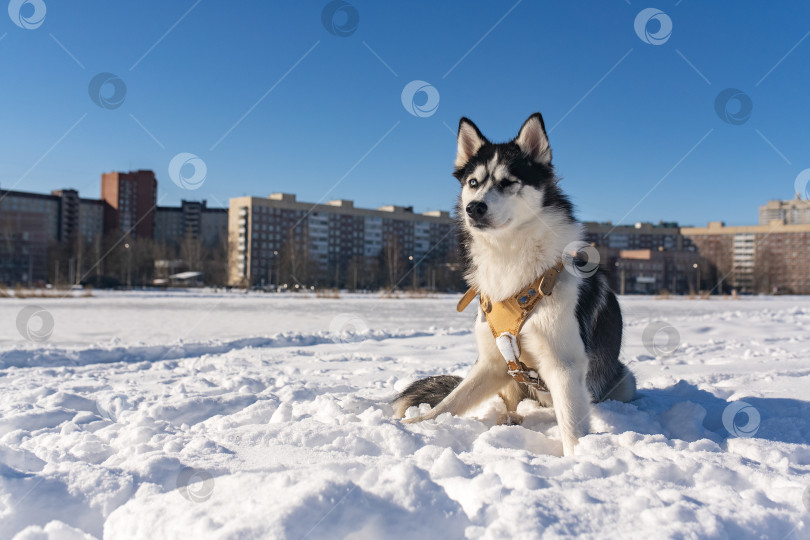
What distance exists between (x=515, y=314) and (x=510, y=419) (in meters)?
0.86

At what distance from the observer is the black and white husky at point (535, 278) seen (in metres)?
3.03

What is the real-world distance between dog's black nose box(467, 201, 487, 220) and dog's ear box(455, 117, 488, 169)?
77 centimetres

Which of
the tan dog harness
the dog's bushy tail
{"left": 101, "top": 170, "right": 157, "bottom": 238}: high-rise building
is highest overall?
{"left": 101, "top": 170, "right": 157, "bottom": 238}: high-rise building

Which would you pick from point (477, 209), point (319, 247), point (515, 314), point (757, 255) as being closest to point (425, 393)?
point (515, 314)

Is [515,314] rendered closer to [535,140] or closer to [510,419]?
[510,419]

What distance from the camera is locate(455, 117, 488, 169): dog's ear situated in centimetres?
372

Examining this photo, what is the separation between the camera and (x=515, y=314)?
3.14 metres

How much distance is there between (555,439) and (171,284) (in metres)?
61.6

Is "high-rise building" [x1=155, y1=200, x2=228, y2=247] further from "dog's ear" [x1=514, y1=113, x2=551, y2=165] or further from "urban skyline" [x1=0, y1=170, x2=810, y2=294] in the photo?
"dog's ear" [x1=514, y1=113, x2=551, y2=165]

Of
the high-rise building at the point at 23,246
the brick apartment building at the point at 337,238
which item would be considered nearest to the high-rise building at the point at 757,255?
the brick apartment building at the point at 337,238

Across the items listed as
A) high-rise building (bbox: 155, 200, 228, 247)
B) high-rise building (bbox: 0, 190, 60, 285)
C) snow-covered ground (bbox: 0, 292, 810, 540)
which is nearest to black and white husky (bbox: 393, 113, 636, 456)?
snow-covered ground (bbox: 0, 292, 810, 540)

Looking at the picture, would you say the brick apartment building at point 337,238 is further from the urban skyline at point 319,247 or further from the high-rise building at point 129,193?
the high-rise building at point 129,193

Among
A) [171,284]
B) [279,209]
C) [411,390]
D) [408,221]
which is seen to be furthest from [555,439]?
[408,221]

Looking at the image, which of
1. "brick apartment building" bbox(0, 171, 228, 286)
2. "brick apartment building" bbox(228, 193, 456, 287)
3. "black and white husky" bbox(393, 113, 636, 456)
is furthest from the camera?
"brick apartment building" bbox(228, 193, 456, 287)
